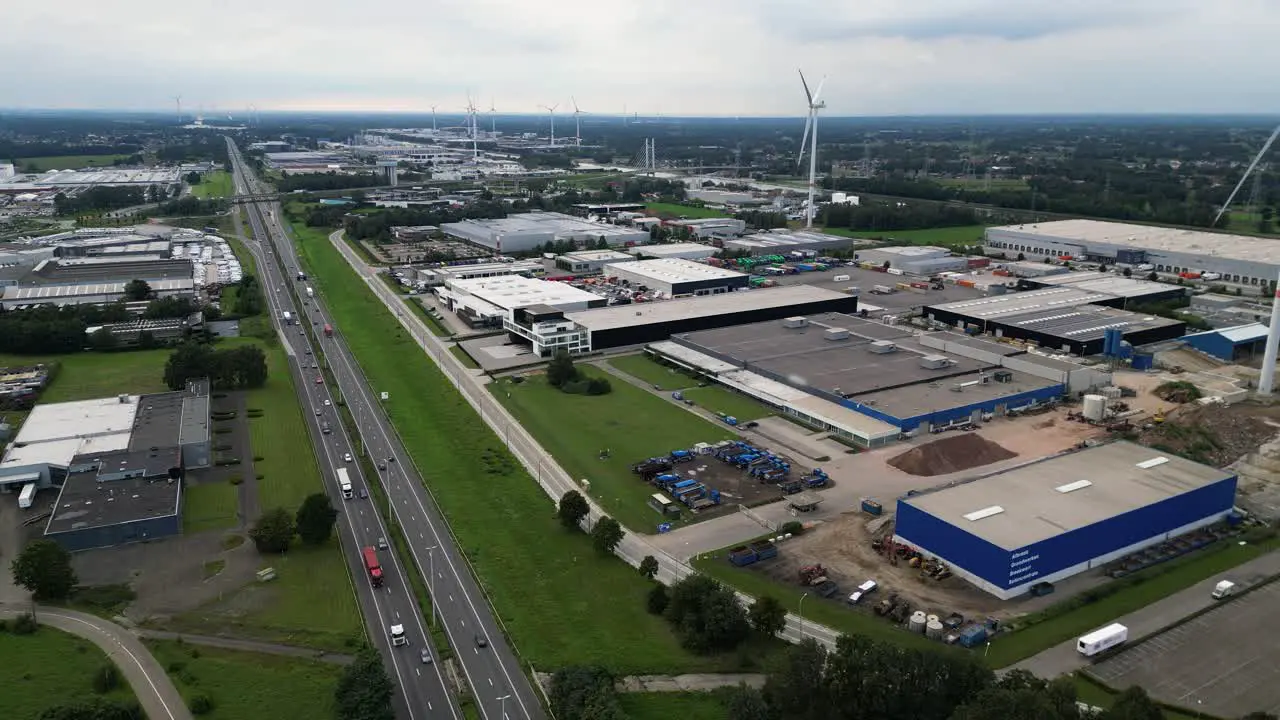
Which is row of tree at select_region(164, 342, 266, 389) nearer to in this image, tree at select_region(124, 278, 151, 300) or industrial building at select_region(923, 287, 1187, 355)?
tree at select_region(124, 278, 151, 300)

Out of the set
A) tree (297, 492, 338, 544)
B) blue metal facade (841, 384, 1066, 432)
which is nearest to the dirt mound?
blue metal facade (841, 384, 1066, 432)

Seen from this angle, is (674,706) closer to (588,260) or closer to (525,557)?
(525,557)

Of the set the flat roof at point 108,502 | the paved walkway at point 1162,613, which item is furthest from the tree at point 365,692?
the paved walkway at point 1162,613

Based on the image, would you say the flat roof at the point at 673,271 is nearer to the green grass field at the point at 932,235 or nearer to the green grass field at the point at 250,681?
the green grass field at the point at 932,235

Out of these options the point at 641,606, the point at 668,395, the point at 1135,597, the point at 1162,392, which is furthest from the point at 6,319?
the point at 1162,392

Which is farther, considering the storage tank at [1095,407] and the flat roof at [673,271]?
the flat roof at [673,271]
